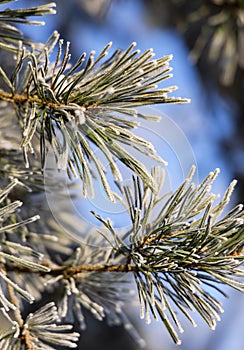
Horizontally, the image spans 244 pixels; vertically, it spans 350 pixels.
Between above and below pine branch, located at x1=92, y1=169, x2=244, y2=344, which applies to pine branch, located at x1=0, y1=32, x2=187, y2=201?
above

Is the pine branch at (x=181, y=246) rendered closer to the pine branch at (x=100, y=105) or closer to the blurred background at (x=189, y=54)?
the pine branch at (x=100, y=105)

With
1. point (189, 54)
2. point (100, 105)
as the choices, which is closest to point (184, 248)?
point (100, 105)

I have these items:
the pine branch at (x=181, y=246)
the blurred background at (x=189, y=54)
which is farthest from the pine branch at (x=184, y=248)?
the blurred background at (x=189, y=54)

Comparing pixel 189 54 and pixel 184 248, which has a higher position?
pixel 189 54

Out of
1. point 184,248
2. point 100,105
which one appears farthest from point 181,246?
point 100,105

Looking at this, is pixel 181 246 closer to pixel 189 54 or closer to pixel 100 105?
pixel 100 105

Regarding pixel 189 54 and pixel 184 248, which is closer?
pixel 184 248

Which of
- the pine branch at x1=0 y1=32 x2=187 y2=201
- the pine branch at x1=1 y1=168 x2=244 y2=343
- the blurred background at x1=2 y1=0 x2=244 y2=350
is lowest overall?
the pine branch at x1=1 y1=168 x2=244 y2=343

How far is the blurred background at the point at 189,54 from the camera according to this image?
3.60 feet

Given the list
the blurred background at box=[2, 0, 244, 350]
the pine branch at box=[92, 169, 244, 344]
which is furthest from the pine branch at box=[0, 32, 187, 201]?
the blurred background at box=[2, 0, 244, 350]

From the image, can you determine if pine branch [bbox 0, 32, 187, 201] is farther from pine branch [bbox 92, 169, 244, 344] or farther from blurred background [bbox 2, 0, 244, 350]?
blurred background [bbox 2, 0, 244, 350]

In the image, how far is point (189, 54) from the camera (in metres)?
1.23

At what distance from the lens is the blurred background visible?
43.3 inches

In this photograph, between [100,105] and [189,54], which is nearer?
[100,105]
